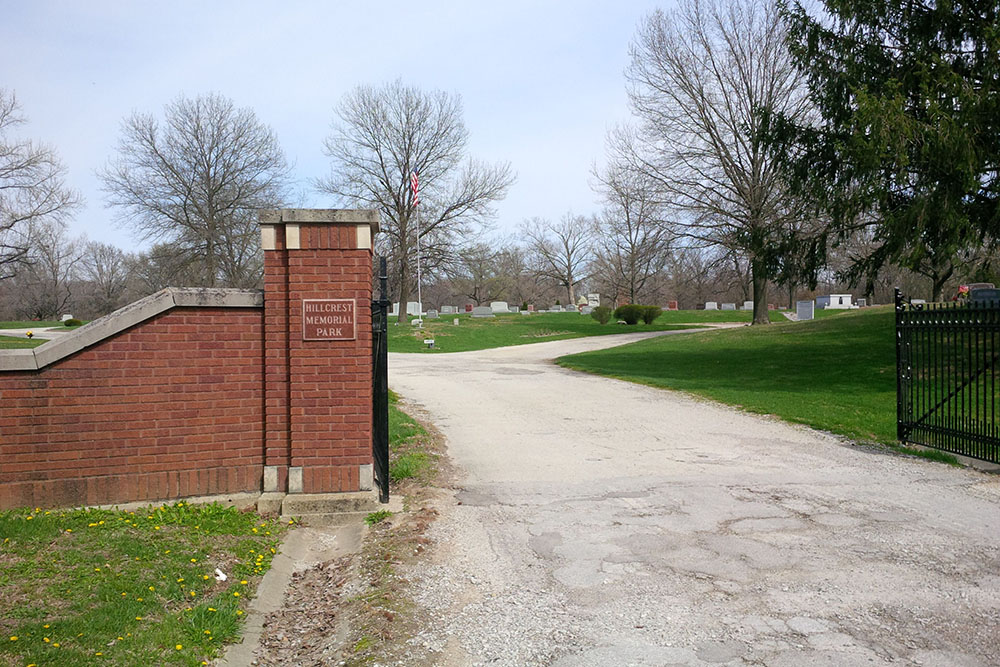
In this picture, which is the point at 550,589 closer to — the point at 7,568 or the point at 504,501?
the point at 504,501

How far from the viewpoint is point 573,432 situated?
1102 cm

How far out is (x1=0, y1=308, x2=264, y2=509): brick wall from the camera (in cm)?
622

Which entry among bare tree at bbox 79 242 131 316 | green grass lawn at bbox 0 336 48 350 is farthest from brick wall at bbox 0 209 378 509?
bare tree at bbox 79 242 131 316

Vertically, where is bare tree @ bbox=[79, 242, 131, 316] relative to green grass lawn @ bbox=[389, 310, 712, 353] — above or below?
above

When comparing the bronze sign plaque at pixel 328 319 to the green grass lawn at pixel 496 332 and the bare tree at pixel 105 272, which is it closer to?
the green grass lawn at pixel 496 332

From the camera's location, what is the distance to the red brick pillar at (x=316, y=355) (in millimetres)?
6586

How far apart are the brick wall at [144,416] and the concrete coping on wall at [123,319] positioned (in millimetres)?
70

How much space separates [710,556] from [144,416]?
4.98 metres

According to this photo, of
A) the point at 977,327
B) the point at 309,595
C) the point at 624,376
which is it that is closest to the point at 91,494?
the point at 309,595

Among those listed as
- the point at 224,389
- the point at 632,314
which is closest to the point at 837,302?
the point at 632,314

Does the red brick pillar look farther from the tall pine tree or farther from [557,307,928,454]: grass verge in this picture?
the tall pine tree

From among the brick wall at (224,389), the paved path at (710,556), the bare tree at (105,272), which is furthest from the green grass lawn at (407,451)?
the bare tree at (105,272)

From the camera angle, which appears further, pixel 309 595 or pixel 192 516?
pixel 192 516

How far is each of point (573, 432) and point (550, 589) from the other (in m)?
6.27
